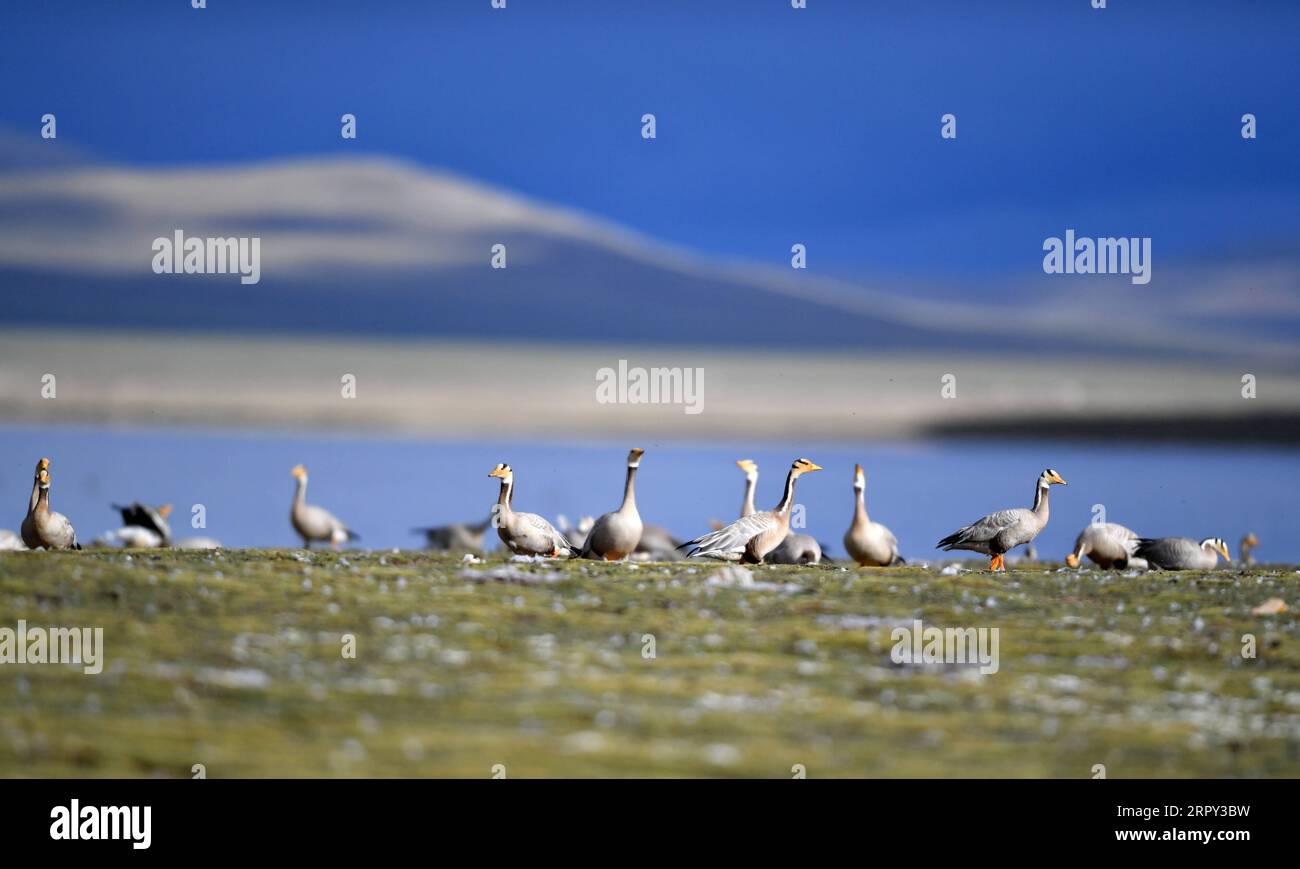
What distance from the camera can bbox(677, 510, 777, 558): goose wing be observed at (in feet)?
64.0

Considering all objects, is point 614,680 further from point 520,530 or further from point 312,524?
point 312,524

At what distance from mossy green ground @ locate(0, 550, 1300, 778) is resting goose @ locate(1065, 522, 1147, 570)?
3.66 metres

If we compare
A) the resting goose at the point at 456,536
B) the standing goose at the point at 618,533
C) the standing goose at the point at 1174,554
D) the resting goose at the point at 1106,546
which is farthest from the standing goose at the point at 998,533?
the resting goose at the point at 456,536

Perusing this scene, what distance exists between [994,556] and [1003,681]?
7671mm

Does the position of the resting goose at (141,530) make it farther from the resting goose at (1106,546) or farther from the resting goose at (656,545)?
the resting goose at (1106,546)

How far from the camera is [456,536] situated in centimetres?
2752

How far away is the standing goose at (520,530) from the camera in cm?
1986

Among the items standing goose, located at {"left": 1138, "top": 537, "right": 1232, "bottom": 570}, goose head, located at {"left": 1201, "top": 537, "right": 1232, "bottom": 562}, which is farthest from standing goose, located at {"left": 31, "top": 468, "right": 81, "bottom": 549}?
goose head, located at {"left": 1201, "top": 537, "right": 1232, "bottom": 562}

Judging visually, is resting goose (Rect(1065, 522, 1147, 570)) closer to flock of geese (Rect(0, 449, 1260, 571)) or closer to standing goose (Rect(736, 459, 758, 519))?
flock of geese (Rect(0, 449, 1260, 571))

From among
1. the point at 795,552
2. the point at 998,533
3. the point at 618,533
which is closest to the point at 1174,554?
the point at 998,533

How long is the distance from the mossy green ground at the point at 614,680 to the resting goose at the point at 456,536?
10.5m
